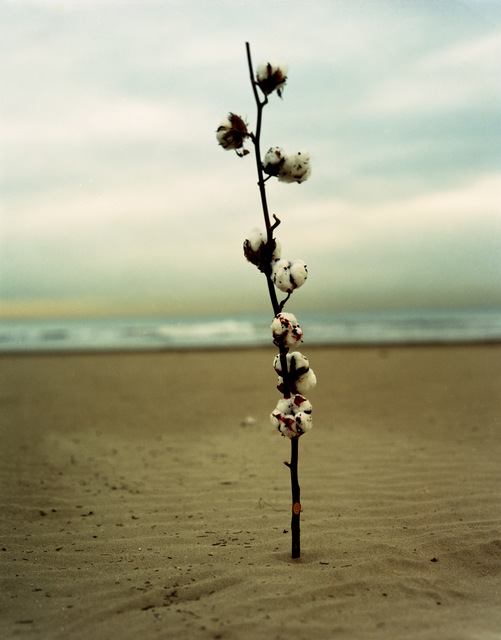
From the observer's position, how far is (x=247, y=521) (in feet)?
13.2

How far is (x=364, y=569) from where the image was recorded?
10.2 feet

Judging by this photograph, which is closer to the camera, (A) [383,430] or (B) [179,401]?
(A) [383,430]

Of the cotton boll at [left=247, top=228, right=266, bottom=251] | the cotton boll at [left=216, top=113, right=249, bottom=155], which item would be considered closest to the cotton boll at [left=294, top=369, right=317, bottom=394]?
the cotton boll at [left=247, top=228, right=266, bottom=251]

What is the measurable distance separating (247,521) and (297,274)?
79.4 inches

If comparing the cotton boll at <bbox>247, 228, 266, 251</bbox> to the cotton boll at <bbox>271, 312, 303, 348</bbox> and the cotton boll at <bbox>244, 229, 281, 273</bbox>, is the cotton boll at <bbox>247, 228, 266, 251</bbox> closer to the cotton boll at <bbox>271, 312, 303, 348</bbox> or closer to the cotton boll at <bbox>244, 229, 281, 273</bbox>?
the cotton boll at <bbox>244, 229, 281, 273</bbox>

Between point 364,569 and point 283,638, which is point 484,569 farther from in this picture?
point 283,638

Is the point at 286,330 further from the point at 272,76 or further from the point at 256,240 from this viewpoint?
the point at 272,76

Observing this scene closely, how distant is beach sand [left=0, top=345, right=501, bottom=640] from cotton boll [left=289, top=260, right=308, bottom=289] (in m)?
1.47

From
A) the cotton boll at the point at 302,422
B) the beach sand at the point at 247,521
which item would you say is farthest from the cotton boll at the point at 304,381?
the beach sand at the point at 247,521

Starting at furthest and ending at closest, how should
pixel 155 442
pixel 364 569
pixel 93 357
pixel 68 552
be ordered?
pixel 93 357 → pixel 155 442 → pixel 68 552 → pixel 364 569

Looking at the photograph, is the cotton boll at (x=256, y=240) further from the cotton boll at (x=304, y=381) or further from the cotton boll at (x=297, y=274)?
the cotton boll at (x=304, y=381)

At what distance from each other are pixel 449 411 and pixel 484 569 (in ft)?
16.2

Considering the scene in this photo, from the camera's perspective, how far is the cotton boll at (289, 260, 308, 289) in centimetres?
278

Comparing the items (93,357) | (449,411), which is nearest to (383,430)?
(449,411)
